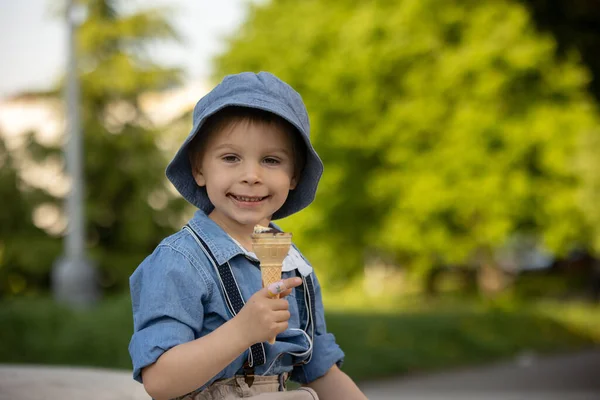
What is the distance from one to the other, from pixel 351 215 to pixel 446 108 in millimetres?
4112

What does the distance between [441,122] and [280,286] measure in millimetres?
19094

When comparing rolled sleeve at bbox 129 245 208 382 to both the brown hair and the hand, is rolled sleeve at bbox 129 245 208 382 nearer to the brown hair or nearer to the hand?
the hand

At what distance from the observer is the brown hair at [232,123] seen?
2.44 m

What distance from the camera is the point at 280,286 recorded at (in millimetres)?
2141

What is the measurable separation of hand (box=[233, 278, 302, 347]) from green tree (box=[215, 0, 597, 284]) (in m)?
17.4

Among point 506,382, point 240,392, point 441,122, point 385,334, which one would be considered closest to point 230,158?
point 240,392

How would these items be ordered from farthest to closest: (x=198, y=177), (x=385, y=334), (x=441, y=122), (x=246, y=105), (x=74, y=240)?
(x=441, y=122)
(x=385, y=334)
(x=74, y=240)
(x=198, y=177)
(x=246, y=105)

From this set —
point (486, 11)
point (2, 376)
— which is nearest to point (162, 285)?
point (2, 376)

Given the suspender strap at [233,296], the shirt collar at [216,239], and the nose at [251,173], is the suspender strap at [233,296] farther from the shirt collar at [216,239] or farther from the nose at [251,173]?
the nose at [251,173]

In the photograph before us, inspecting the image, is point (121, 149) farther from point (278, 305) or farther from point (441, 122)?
point (278, 305)

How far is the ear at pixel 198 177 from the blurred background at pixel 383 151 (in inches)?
493

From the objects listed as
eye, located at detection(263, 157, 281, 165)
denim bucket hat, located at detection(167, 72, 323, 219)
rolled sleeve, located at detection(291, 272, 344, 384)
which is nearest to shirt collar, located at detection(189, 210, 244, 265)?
denim bucket hat, located at detection(167, 72, 323, 219)

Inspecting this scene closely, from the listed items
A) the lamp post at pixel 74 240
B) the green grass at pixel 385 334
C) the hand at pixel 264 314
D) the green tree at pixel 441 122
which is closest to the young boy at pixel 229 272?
the hand at pixel 264 314

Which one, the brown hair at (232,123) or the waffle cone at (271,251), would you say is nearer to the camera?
the waffle cone at (271,251)
